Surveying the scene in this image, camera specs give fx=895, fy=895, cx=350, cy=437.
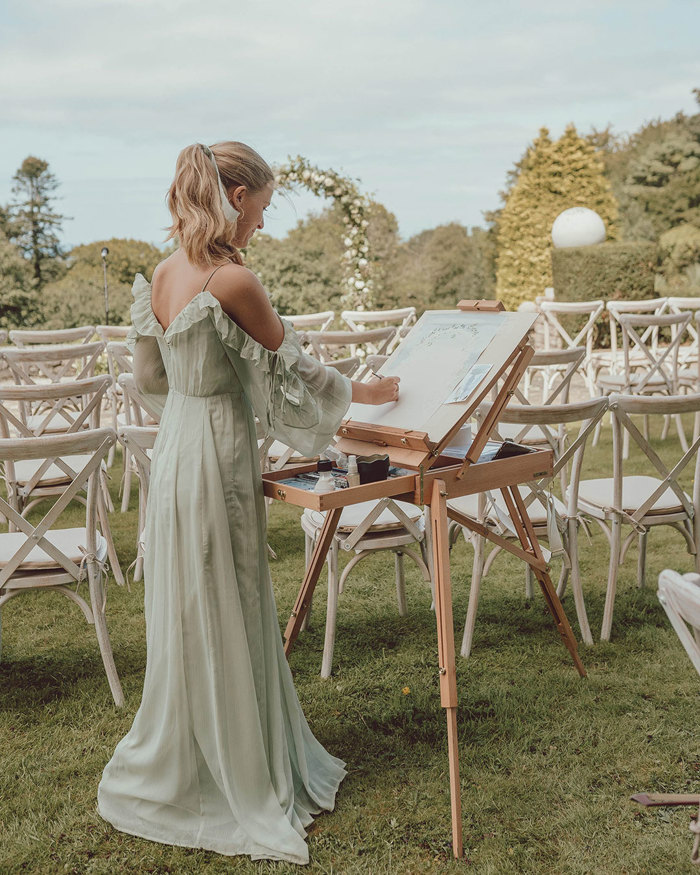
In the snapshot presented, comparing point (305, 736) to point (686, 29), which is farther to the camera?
point (686, 29)

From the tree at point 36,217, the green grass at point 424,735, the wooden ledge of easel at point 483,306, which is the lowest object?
the green grass at point 424,735

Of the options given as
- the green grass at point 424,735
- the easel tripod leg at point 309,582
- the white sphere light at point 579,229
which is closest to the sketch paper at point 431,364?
the easel tripod leg at point 309,582

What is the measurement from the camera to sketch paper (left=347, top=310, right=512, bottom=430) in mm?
2557

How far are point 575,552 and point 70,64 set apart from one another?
104ft

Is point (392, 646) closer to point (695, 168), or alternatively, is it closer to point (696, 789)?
Answer: point (696, 789)

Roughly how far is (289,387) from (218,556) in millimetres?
476

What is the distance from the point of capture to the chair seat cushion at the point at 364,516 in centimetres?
337

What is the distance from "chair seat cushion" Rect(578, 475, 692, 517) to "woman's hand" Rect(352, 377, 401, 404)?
1.39m

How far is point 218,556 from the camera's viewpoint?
231 cm

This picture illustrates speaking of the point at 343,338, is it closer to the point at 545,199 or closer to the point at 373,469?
the point at 373,469

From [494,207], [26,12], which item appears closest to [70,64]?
[26,12]

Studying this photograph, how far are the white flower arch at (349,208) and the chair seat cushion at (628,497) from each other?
6.84 metres

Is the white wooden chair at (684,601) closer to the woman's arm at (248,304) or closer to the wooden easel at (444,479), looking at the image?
the wooden easel at (444,479)

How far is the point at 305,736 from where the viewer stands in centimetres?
261
